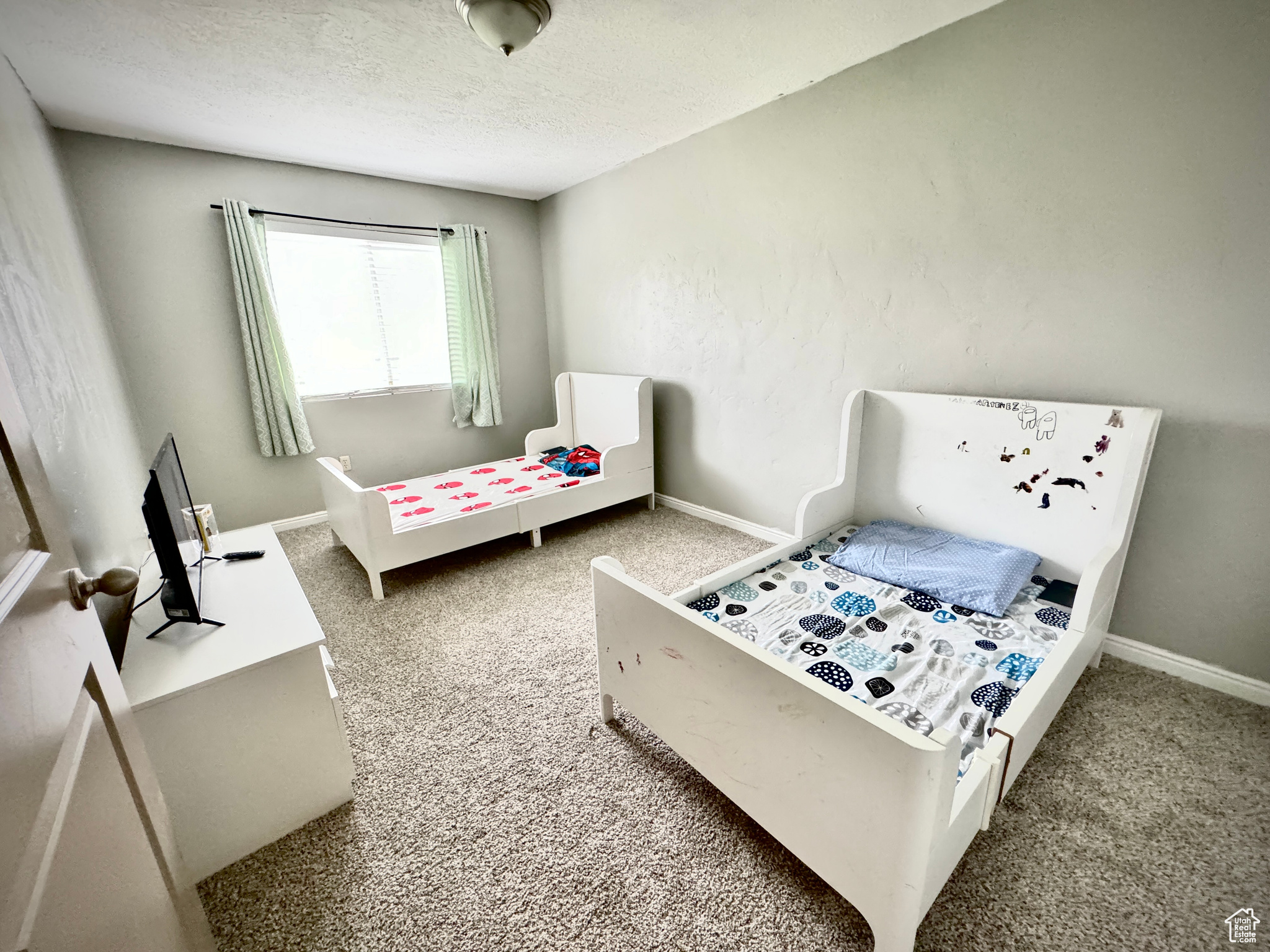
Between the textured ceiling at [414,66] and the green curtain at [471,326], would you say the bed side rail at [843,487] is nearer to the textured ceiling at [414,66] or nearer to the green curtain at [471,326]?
the textured ceiling at [414,66]

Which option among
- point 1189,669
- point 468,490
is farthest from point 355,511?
point 1189,669

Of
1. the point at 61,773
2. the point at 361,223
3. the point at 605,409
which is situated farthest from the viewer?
the point at 605,409

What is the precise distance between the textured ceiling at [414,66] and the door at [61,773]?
5.62 ft

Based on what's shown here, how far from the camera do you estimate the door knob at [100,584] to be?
72 centimetres

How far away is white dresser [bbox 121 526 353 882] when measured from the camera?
1.17 m

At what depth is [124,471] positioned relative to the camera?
2.16 meters

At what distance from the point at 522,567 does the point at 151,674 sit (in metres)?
1.63

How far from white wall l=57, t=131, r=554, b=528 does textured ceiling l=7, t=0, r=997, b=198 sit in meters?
0.18

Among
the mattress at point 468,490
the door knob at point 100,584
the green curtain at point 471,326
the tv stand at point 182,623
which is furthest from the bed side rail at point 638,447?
the door knob at point 100,584

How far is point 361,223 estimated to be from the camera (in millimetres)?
3219

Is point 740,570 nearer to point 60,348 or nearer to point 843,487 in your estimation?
point 843,487

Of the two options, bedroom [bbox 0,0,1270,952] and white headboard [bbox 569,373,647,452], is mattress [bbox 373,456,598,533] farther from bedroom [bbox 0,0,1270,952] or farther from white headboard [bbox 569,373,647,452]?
white headboard [bbox 569,373,647,452]

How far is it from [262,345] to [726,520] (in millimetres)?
2900

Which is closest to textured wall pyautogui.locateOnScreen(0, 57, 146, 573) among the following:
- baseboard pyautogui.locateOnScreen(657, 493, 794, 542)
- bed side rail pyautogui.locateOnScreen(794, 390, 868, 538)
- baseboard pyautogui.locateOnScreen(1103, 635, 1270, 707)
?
bed side rail pyautogui.locateOnScreen(794, 390, 868, 538)
